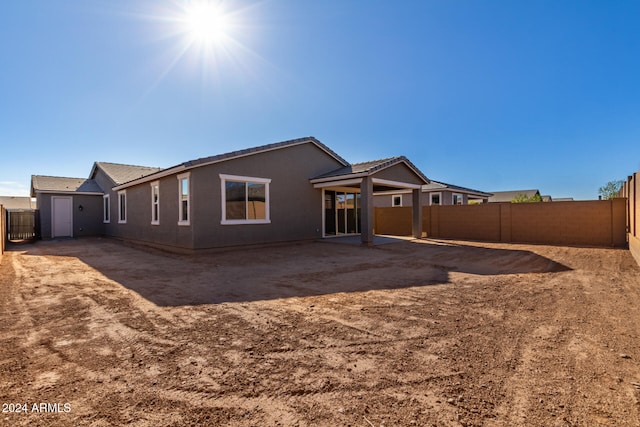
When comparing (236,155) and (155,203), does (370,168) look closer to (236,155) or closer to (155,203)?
(236,155)

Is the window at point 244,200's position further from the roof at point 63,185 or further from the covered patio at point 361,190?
the roof at point 63,185

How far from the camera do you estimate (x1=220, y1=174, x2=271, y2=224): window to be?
11.2m

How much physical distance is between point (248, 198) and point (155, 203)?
4393 mm

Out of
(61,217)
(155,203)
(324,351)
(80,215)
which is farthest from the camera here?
(80,215)

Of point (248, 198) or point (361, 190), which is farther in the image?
point (361, 190)

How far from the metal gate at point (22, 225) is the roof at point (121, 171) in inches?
Answer: 176

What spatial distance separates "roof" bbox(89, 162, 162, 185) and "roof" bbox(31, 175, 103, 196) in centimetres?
122

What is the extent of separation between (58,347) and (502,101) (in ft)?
64.6

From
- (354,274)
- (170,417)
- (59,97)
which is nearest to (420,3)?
(354,274)

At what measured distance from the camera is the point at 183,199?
36.1 feet

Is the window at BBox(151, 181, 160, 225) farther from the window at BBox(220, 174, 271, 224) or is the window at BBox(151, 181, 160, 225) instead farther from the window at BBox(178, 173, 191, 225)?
the window at BBox(220, 174, 271, 224)

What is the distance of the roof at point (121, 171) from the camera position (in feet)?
58.9

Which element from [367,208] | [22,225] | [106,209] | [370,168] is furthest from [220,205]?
[22,225]

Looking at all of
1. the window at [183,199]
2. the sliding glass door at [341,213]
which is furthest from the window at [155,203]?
the sliding glass door at [341,213]
